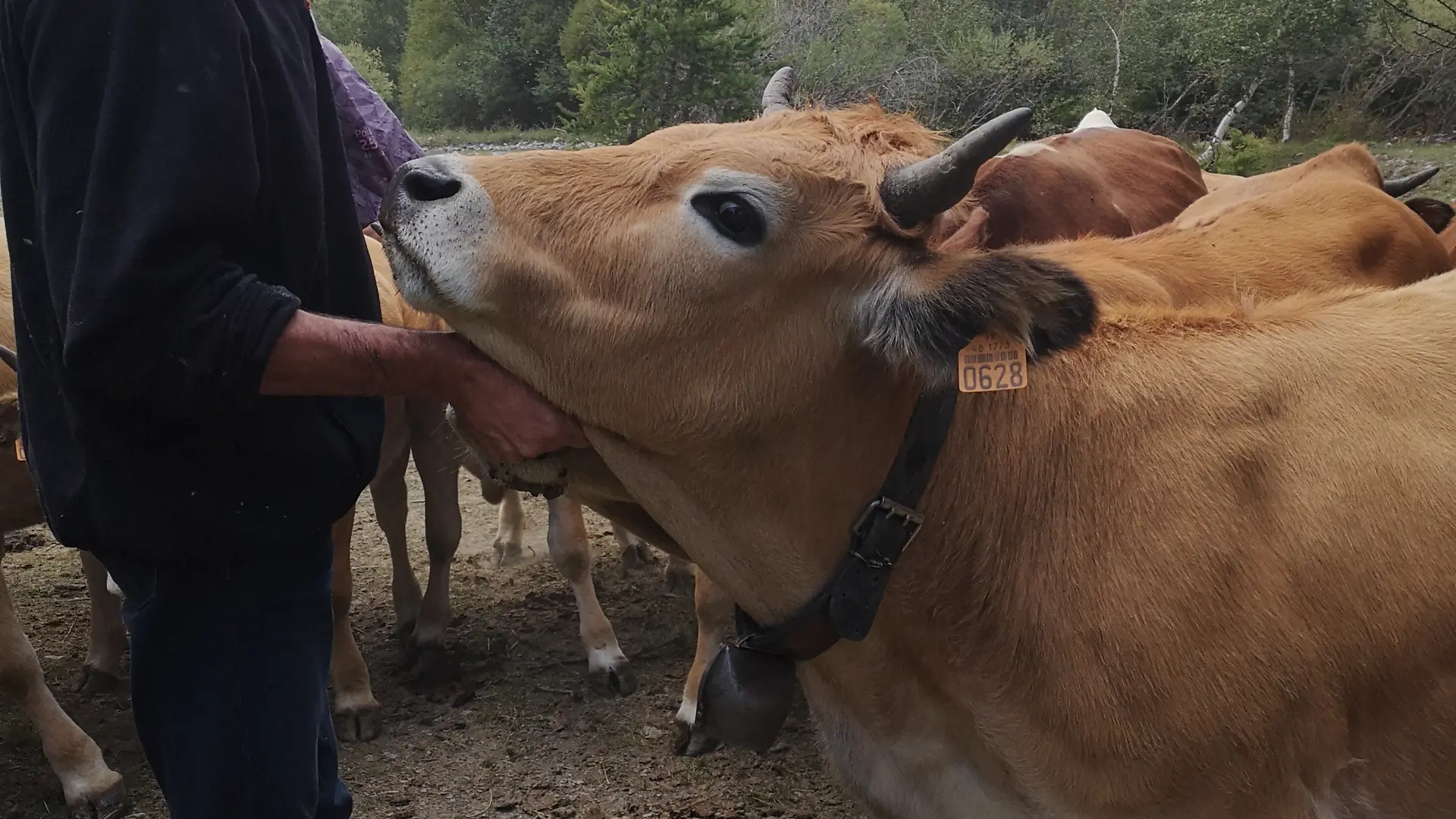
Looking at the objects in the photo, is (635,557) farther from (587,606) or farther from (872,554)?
(872,554)

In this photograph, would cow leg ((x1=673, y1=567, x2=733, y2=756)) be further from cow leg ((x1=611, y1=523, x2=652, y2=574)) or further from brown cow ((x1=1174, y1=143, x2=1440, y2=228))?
brown cow ((x1=1174, y1=143, x2=1440, y2=228))

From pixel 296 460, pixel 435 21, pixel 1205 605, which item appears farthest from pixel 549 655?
pixel 435 21

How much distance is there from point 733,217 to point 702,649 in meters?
2.79

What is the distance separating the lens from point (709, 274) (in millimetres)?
2066

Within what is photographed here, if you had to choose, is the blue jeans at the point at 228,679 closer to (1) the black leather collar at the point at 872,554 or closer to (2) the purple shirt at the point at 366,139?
(1) the black leather collar at the point at 872,554

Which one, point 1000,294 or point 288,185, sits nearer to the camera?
point 1000,294

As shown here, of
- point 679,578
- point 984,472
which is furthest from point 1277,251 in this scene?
point 679,578

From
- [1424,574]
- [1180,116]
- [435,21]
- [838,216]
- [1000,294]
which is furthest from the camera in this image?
[435,21]

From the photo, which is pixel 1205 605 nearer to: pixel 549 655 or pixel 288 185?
pixel 288 185

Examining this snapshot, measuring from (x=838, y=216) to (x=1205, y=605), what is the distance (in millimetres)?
1098

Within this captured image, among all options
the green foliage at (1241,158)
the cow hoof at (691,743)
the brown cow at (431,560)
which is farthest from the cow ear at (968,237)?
the green foliage at (1241,158)

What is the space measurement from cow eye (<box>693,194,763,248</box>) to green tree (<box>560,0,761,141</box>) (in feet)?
52.8

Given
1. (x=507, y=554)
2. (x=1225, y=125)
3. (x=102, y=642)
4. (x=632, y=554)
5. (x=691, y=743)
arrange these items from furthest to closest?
1. (x=1225, y=125)
2. (x=507, y=554)
3. (x=632, y=554)
4. (x=102, y=642)
5. (x=691, y=743)

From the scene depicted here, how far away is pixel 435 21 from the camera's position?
30.6 metres
